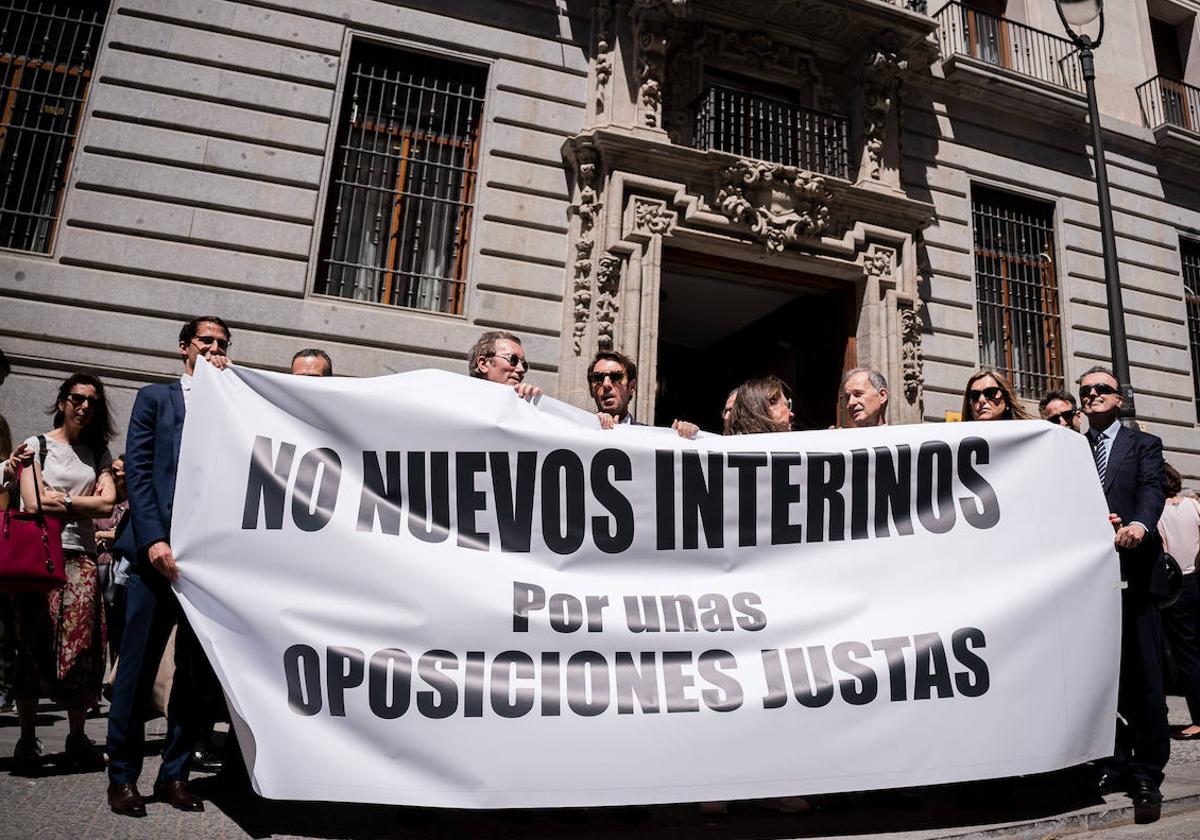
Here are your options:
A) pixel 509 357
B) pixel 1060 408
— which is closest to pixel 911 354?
pixel 1060 408

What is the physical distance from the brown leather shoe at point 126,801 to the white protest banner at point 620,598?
720 millimetres

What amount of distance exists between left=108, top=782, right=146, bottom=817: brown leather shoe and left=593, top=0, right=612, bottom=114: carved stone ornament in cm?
871

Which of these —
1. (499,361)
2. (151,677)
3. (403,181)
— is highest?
(403,181)

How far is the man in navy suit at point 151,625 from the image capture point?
3.06m

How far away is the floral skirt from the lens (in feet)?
12.3

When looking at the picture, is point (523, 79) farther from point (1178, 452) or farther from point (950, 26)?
point (1178, 452)

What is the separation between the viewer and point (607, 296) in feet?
29.0

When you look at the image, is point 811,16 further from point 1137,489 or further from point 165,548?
point 165,548

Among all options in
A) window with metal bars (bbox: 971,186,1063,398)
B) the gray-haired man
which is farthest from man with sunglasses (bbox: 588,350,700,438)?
window with metal bars (bbox: 971,186,1063,398)

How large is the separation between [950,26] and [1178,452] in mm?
7888

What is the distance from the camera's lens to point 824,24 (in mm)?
10859

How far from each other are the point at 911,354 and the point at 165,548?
9447 mm

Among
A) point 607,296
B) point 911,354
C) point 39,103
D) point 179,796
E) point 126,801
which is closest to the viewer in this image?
point 126,801

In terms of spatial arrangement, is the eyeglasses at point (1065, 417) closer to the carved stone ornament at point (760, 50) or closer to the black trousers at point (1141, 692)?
the black trousers at point (1141, 692)
